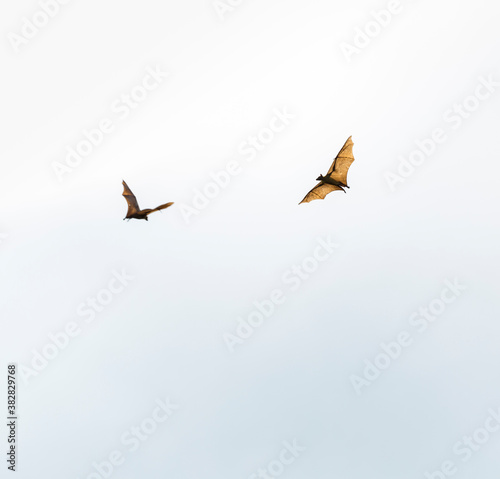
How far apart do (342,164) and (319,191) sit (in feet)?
11.7

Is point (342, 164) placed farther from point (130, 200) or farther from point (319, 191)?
point (130, 200)

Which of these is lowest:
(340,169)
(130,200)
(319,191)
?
(130,200)

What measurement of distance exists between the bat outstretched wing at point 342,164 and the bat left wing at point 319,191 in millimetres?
1754

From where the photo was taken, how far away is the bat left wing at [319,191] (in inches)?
1796

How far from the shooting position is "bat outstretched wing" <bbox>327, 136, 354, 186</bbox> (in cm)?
4259

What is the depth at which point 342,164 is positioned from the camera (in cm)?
4316

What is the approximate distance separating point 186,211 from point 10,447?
18.5 m

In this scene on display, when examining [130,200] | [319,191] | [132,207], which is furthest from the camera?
[319,191]

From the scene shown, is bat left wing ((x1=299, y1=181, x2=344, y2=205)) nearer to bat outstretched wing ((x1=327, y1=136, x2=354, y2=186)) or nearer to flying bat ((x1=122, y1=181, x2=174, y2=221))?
bat outstretched wing ((x1=327, y1=136, x2=354, y2=186))

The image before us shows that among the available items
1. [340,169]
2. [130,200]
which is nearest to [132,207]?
[130,200]

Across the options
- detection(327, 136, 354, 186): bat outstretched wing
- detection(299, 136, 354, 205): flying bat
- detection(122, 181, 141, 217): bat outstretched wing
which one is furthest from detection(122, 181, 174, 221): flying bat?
detection(327, 136, 354, 186): bat outstretched wing

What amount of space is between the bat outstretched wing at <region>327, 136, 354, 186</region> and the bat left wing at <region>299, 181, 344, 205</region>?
1.75m

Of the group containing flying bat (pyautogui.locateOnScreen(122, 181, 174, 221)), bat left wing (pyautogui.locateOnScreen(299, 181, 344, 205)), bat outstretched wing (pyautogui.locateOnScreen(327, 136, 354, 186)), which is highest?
bat outstretched wing (pyautogui.locateOnScreen(327, 136, 354, 186))

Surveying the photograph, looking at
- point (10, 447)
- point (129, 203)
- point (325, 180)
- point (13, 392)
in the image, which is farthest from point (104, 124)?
point (10, 447)
